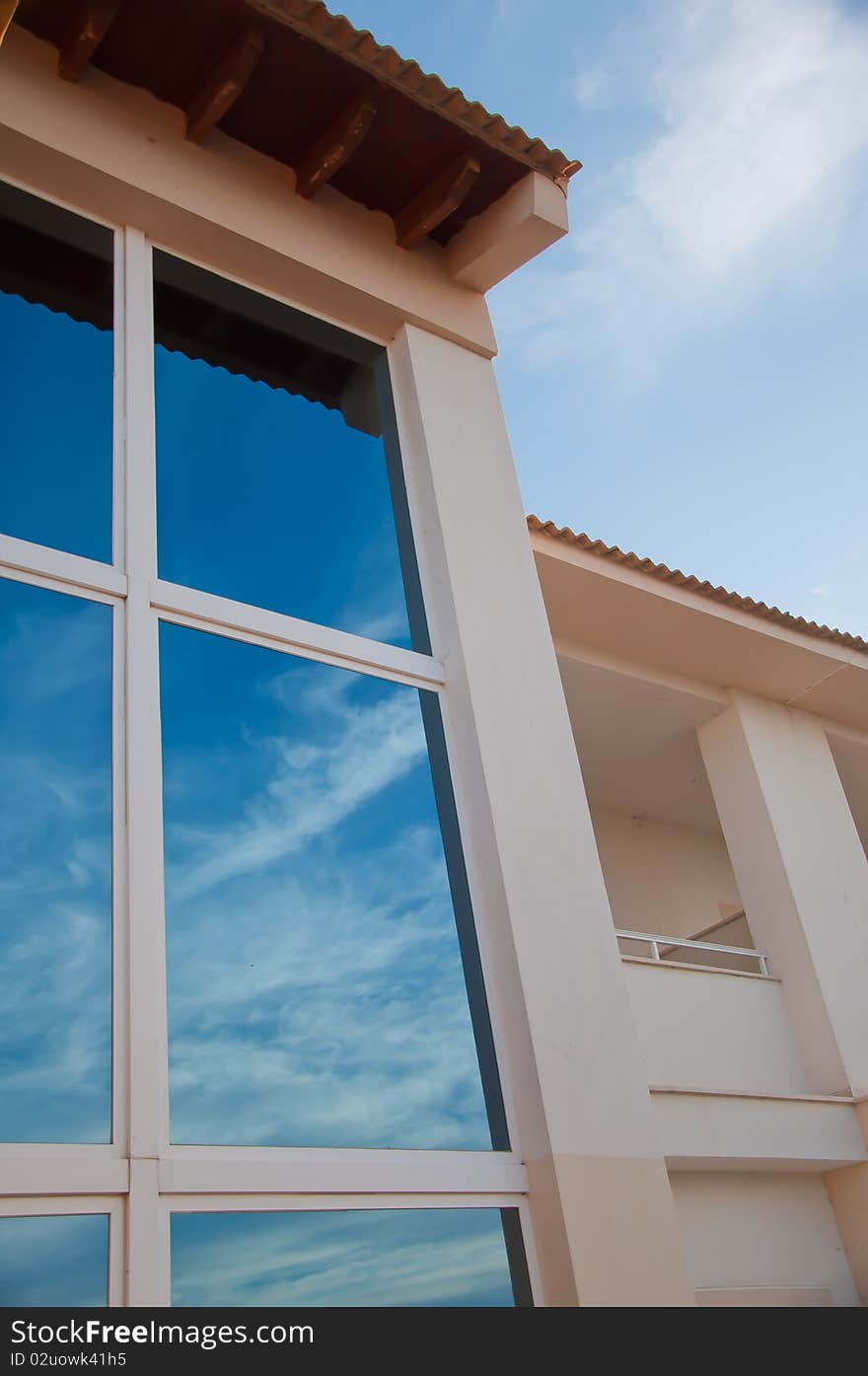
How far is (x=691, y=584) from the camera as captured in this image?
8922 mm

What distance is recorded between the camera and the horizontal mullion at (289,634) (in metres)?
Result: 4.67

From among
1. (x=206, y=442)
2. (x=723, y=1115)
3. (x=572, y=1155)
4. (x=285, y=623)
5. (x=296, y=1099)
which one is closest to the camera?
(x=296, y=1099)

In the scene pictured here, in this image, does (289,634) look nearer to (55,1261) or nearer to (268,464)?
(268,464)

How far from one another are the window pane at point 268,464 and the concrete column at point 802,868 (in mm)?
4689

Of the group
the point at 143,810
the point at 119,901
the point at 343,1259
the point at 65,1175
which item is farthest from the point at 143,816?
the point at 343,1259

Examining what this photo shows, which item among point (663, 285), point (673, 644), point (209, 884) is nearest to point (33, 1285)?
point (209, 884)

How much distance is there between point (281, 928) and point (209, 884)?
30 centimetres

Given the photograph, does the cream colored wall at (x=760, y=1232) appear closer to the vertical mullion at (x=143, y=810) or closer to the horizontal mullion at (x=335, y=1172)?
the horizontal mullion at (x=335, y=1172)

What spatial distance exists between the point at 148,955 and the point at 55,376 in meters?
2.47

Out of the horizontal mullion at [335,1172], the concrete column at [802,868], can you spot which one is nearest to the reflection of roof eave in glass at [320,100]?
the horizontal mullion at [335,1172]

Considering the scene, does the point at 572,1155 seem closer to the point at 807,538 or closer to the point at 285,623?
the point at 285,623

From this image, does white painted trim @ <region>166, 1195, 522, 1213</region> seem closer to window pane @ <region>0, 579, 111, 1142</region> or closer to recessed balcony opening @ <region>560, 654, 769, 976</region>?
window pane @ <region>0, 579, 111, 1142</region>

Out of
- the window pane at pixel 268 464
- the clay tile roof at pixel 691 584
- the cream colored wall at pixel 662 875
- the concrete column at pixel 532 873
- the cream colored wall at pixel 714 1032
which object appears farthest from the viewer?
the cream colored wall at pixel 662 875
